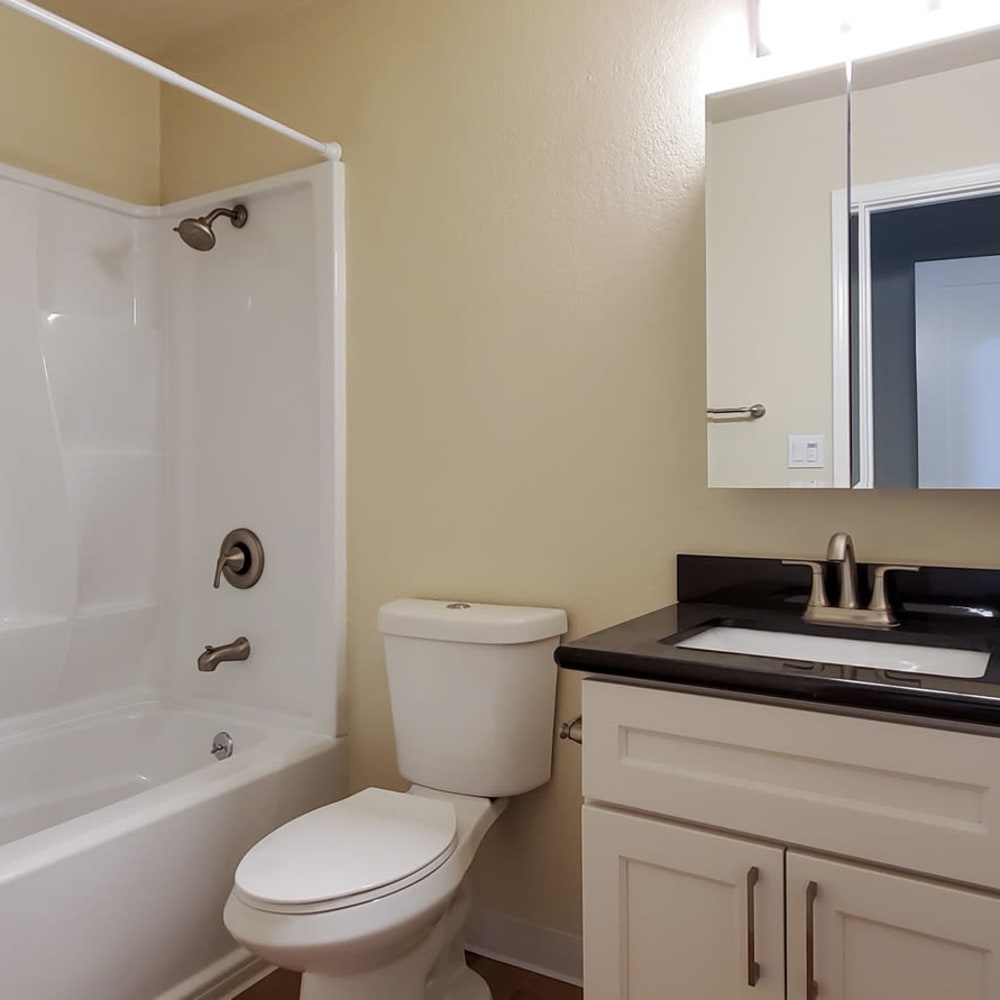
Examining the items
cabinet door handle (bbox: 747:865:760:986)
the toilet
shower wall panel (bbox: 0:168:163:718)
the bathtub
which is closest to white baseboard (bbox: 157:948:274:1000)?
the bathtub

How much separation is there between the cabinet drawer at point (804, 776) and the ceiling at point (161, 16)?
2.06 metres

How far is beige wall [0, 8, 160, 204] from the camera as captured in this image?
225cm

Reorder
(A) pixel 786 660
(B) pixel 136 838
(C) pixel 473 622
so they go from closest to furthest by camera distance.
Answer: (A) pixel 786 660 → (B) pixel 136 838 → (C) pixel 473 622

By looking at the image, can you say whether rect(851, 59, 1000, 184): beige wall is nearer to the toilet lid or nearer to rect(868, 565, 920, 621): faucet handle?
rect(868, 565, 920, 621): faucet handle

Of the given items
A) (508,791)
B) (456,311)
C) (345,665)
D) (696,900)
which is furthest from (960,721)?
(345,665)

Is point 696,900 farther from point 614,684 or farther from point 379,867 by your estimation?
point 379,867

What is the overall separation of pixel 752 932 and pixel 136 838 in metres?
1.14

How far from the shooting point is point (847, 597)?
5.09 ft

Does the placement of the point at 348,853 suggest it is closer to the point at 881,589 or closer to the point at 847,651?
the point at 847,651

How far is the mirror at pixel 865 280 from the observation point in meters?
1.47

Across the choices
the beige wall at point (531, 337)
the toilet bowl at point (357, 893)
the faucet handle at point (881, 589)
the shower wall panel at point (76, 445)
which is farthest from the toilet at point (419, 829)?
the shower wall panel at point (76, 445)

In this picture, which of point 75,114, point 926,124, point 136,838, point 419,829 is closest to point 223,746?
point 136,838

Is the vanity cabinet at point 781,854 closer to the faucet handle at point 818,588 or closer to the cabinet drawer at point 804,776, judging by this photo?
the cabinet drawer at point 804,776

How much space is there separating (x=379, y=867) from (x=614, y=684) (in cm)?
54
